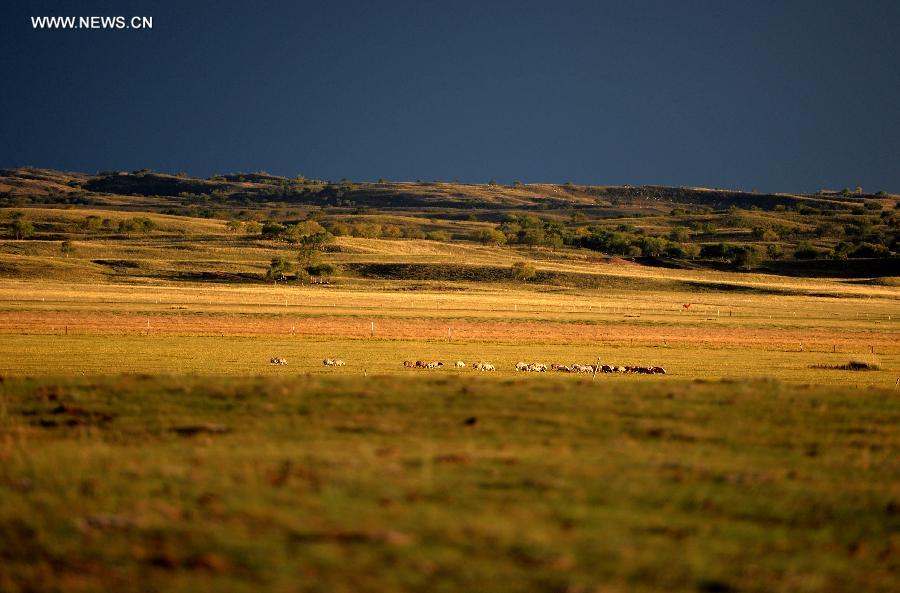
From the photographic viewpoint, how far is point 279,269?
120 metres

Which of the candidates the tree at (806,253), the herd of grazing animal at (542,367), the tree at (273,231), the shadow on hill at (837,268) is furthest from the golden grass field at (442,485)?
the tree at (806,253)

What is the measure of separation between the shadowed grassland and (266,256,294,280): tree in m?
102

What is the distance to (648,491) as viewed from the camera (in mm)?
10727

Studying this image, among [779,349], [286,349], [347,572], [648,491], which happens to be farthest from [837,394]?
[779,349]

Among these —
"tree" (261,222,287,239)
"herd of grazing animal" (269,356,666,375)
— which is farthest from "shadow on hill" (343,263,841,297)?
"herd of grazing animal" (269,356,666,375)

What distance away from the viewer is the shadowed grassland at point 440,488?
27.2 feet

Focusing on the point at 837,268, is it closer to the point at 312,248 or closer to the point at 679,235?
the point at 679,235

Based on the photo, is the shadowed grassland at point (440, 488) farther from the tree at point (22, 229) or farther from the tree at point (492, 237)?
the tree at point (492, 237)

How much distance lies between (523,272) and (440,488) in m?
113

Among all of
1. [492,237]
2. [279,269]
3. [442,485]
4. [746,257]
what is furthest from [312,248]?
[442,485]

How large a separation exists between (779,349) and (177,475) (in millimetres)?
44076

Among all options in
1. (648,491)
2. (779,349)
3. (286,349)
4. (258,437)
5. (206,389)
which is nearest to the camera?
(648,491)

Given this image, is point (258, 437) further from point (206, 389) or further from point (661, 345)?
point (661, 345)

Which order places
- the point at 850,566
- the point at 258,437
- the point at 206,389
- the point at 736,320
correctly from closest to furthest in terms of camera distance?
the point at 850,566, the point at 258,437, the point at 206,389, the point at 736,320
